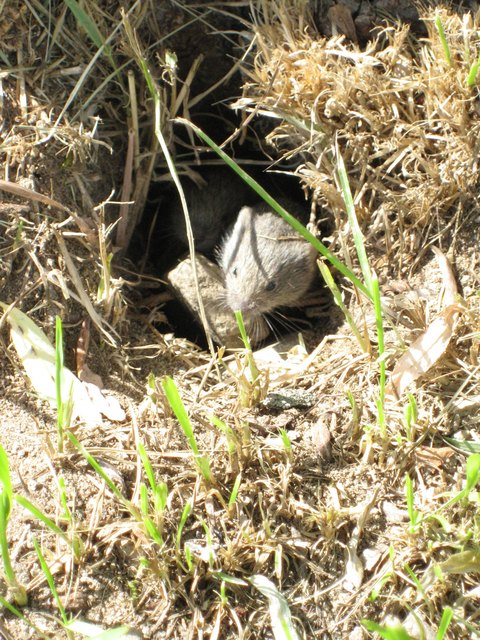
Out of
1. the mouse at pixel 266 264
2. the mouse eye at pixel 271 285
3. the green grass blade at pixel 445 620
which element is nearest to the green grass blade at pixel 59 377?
the green grass blade at pixel 445 620

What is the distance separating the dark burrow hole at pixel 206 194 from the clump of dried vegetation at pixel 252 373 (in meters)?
0.22

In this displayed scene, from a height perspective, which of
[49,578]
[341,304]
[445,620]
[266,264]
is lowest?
[445,620]

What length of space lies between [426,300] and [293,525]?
1.07m

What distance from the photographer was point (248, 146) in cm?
449

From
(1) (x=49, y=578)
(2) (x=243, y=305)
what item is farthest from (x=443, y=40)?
(1) (x=49, y=578)

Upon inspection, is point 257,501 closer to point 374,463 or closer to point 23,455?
point 374,463

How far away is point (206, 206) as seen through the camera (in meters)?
4.57

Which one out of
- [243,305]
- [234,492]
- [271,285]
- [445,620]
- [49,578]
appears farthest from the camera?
[271,285]

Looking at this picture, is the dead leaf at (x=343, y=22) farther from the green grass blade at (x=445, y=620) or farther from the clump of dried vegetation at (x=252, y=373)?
the green grass blade at (x=445, y=620)

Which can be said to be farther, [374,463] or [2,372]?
[2,372]

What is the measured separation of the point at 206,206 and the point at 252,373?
6.21 feet

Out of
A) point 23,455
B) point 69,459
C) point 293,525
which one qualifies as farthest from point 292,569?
point 23,455

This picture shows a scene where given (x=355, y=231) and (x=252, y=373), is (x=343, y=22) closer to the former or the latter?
(x=355, y=231)

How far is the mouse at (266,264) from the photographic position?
4.07m
